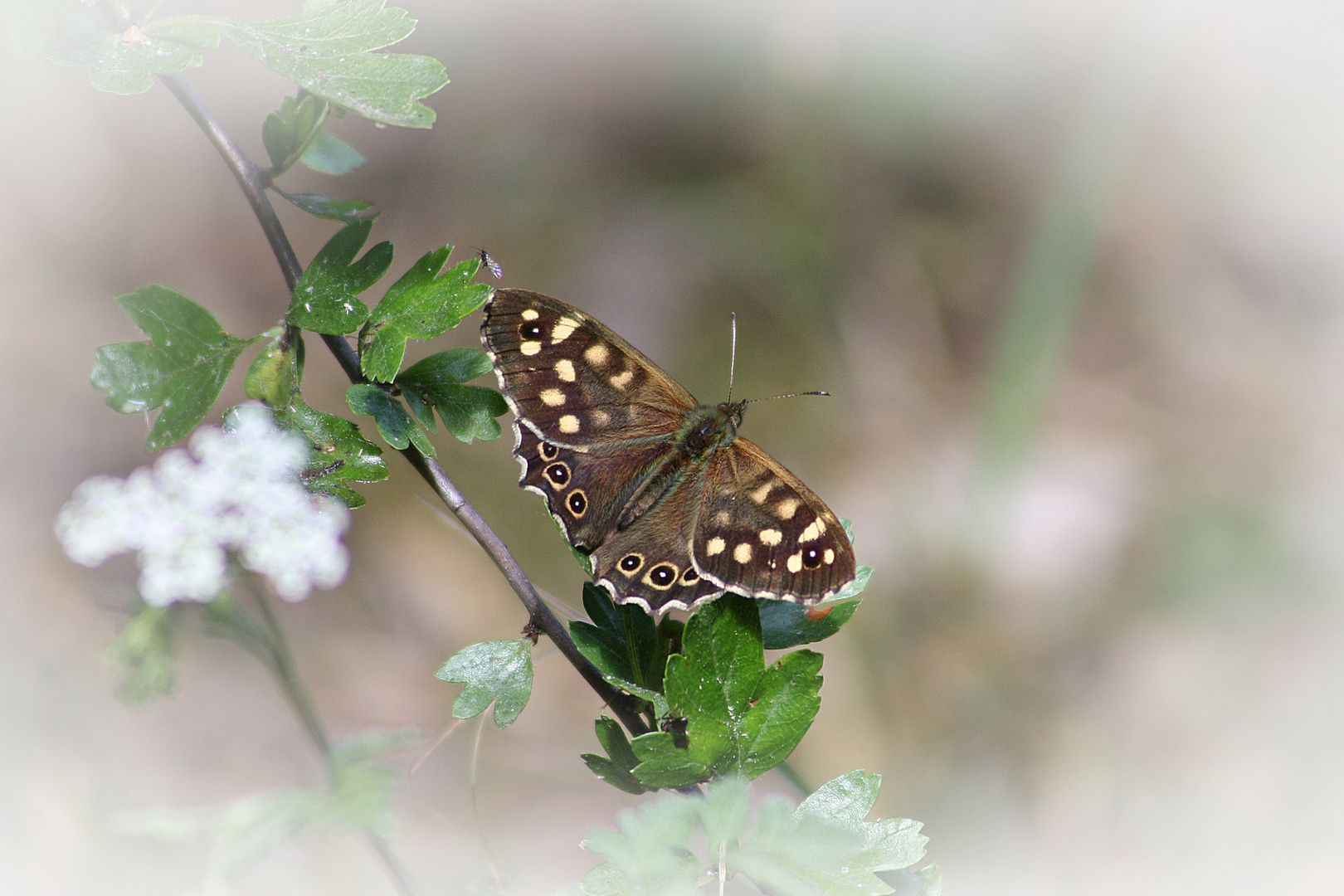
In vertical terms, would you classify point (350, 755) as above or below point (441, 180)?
below

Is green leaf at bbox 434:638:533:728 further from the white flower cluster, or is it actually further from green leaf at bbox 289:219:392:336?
green leaf at bbox 289:219:392:336

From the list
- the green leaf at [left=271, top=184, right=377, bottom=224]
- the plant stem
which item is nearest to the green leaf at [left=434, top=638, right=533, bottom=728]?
the plant stem

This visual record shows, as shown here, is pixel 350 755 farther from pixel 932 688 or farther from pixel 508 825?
pixel 932 688

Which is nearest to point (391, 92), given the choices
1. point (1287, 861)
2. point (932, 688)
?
point (932, 688)

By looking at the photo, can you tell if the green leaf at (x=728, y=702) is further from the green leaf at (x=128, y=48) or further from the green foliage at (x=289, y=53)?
the green leaf at (x=128, y=48)

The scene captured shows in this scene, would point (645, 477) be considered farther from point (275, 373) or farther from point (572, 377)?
point (275, 373)

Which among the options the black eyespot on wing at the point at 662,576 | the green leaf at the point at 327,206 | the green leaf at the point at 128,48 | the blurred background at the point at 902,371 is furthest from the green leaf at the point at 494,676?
the blurred background at the point at 902,371
